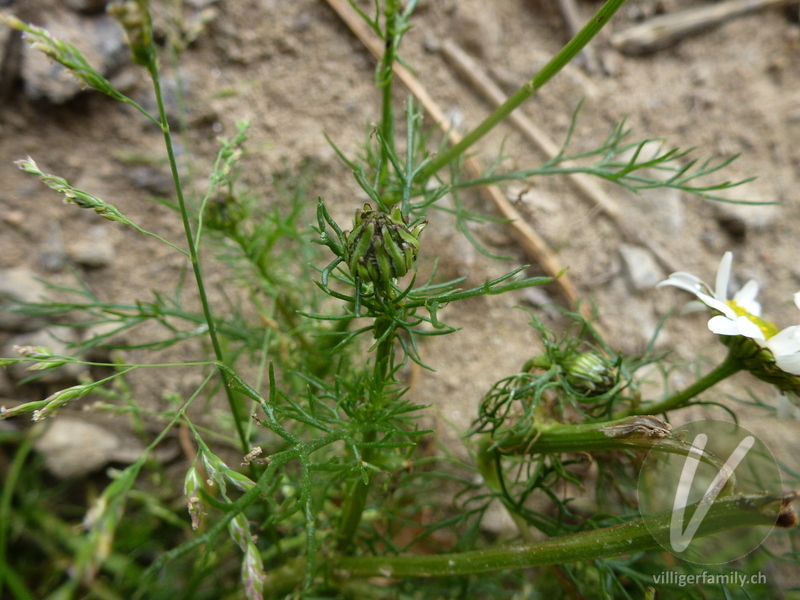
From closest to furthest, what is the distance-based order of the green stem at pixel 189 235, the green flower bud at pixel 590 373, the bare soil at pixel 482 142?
the green stem at pixel 189 235 < the green flower bud at pixel 590 373 < the bare soil at pixel 482 142

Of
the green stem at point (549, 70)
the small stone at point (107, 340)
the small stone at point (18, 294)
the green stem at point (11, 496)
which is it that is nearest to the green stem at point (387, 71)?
the green stem at point (549, 70)

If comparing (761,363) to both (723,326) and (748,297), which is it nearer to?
(723,326)

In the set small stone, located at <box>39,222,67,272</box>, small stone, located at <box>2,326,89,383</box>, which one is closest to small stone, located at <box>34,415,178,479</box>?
small stone, located at <box>2,326,89,383</box>

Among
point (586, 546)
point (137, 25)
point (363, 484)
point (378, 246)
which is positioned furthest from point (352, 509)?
point (137, 25)

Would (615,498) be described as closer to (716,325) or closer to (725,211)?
(716,325)

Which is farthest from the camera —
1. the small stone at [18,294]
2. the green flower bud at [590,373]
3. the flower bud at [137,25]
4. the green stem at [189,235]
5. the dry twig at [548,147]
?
the dry twig at [548,147]

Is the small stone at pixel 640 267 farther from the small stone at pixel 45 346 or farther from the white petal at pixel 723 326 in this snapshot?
the small stone at pixel 45 346

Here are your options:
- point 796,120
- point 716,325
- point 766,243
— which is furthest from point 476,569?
point 796,120
